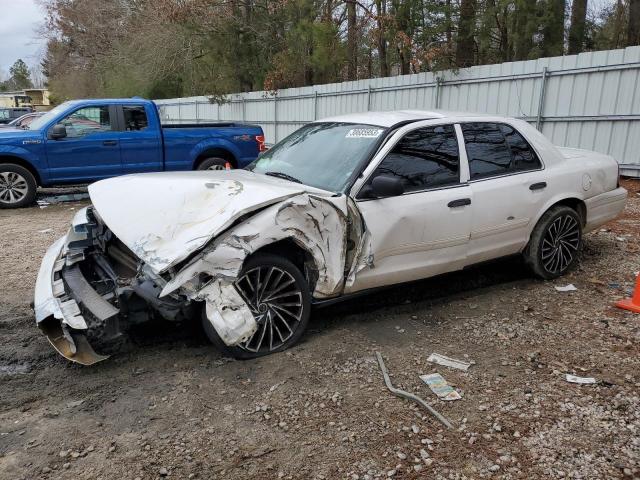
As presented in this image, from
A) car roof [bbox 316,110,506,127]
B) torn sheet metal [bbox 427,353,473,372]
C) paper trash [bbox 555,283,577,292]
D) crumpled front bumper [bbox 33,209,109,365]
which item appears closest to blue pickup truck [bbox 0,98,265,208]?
car roof [bbox 316,110,506,127]

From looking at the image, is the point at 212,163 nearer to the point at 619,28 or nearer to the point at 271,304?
the point at 271,304

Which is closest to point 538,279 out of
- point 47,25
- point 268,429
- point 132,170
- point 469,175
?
point 469,175

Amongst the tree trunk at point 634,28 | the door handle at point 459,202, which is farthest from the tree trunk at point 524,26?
the door handle at point 459,202

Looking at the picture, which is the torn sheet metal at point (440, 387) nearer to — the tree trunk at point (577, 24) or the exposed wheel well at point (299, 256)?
the exposed wheel well at point (299, 256)

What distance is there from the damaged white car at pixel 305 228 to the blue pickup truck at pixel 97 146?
18.0 ft

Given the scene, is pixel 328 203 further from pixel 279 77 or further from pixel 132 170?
pixel 279 77

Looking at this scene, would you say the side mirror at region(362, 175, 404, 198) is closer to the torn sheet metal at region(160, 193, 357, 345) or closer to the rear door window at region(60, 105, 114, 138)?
the torn sheet metal at region(160, 193, 357, 345)

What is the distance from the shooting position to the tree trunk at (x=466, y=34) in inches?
533

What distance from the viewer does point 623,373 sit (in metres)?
3.52

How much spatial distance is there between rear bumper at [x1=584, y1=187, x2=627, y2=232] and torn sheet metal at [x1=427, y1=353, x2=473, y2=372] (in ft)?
8.92

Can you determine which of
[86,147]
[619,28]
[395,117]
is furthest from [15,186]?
[619,28]

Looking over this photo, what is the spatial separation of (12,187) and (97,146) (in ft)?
5.38

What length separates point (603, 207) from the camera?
18.2ft

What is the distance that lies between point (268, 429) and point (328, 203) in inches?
61.9
